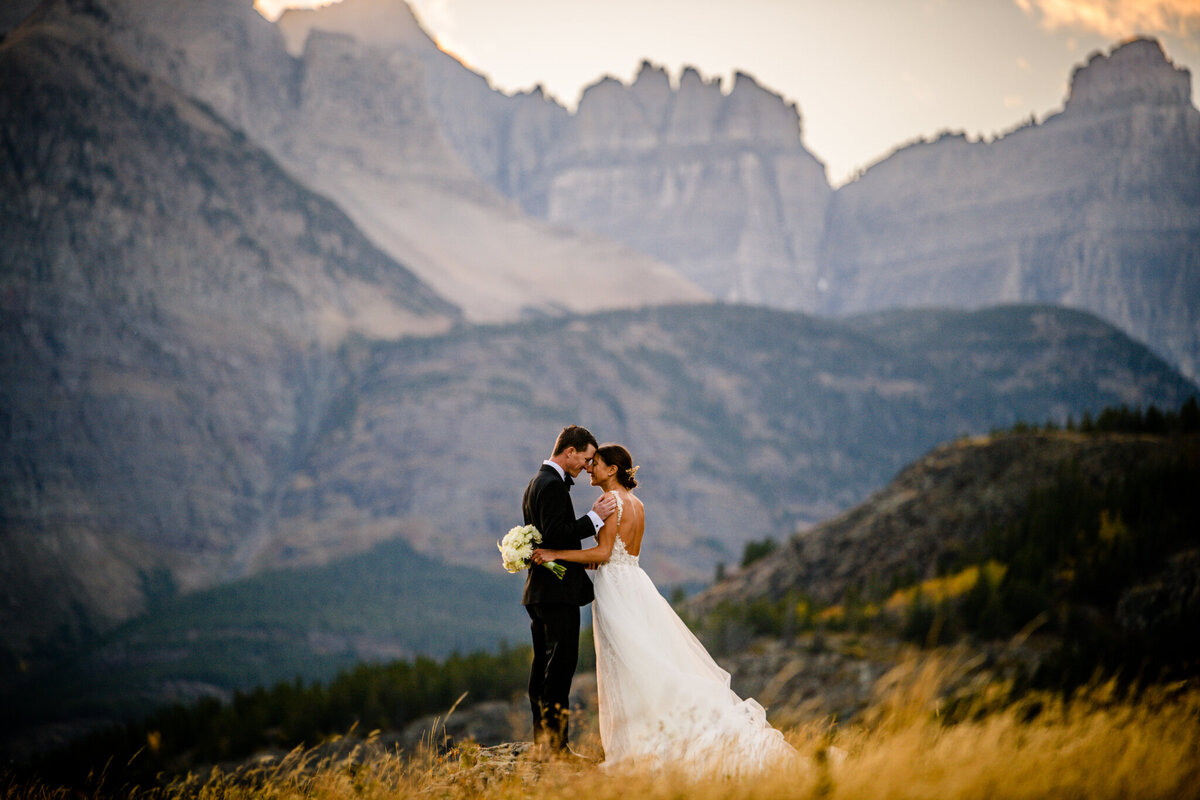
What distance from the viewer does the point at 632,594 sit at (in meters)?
9.73

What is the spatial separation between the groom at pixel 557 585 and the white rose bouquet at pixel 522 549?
83 millimetres

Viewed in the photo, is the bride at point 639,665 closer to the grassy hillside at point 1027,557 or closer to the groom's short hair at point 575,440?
the groom's short hair at point 575,440

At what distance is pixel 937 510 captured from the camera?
1779 inches

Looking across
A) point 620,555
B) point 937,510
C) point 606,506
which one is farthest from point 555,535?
point 937,510

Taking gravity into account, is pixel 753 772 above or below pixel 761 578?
above

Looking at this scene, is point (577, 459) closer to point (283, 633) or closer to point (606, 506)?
point (606, 506)

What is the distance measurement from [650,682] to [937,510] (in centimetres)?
3847

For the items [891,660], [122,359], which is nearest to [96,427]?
[122,359]

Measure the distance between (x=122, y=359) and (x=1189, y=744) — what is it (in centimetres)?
21210

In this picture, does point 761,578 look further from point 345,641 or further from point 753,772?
point 345,641

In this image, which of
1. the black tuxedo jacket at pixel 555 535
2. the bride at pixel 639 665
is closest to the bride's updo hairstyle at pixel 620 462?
the bride at pixel 639 665

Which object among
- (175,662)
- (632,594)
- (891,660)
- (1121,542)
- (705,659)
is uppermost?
(632,594)

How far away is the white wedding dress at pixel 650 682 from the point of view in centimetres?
903

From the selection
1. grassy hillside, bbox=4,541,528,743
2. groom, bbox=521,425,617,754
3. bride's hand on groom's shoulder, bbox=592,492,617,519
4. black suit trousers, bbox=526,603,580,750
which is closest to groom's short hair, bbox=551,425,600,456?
groom, bbox=521,425,617,754
